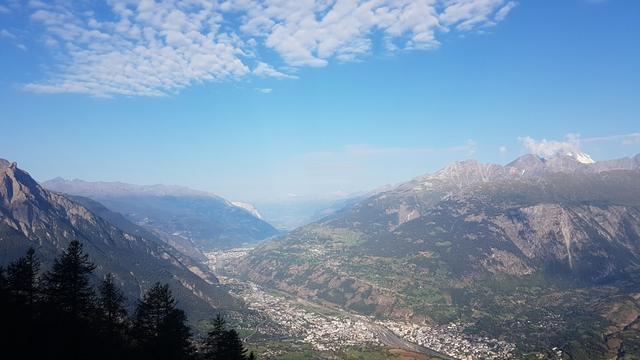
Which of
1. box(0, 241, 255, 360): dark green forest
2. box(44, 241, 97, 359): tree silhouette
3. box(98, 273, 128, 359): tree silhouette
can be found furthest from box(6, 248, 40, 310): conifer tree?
box(98, 273, 128, 359): tree silhouette

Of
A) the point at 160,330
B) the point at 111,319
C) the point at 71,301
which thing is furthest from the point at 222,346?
the point at 71,301

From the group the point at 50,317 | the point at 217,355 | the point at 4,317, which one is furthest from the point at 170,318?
the point at 4,317

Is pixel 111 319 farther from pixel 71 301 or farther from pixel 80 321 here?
pixel 71 301

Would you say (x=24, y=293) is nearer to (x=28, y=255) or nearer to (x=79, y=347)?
(x=28, y=255)

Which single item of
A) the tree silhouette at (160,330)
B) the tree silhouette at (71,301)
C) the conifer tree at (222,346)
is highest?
the tree silhouette at (71,301)

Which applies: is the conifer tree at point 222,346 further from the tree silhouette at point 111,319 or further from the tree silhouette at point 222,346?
the tree silhouette at point 111,319

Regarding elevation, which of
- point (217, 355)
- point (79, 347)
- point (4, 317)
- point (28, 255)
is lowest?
A: point (217, 355)

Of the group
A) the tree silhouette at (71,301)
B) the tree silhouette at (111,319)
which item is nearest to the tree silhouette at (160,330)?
the tree silhouette at (111,319)
